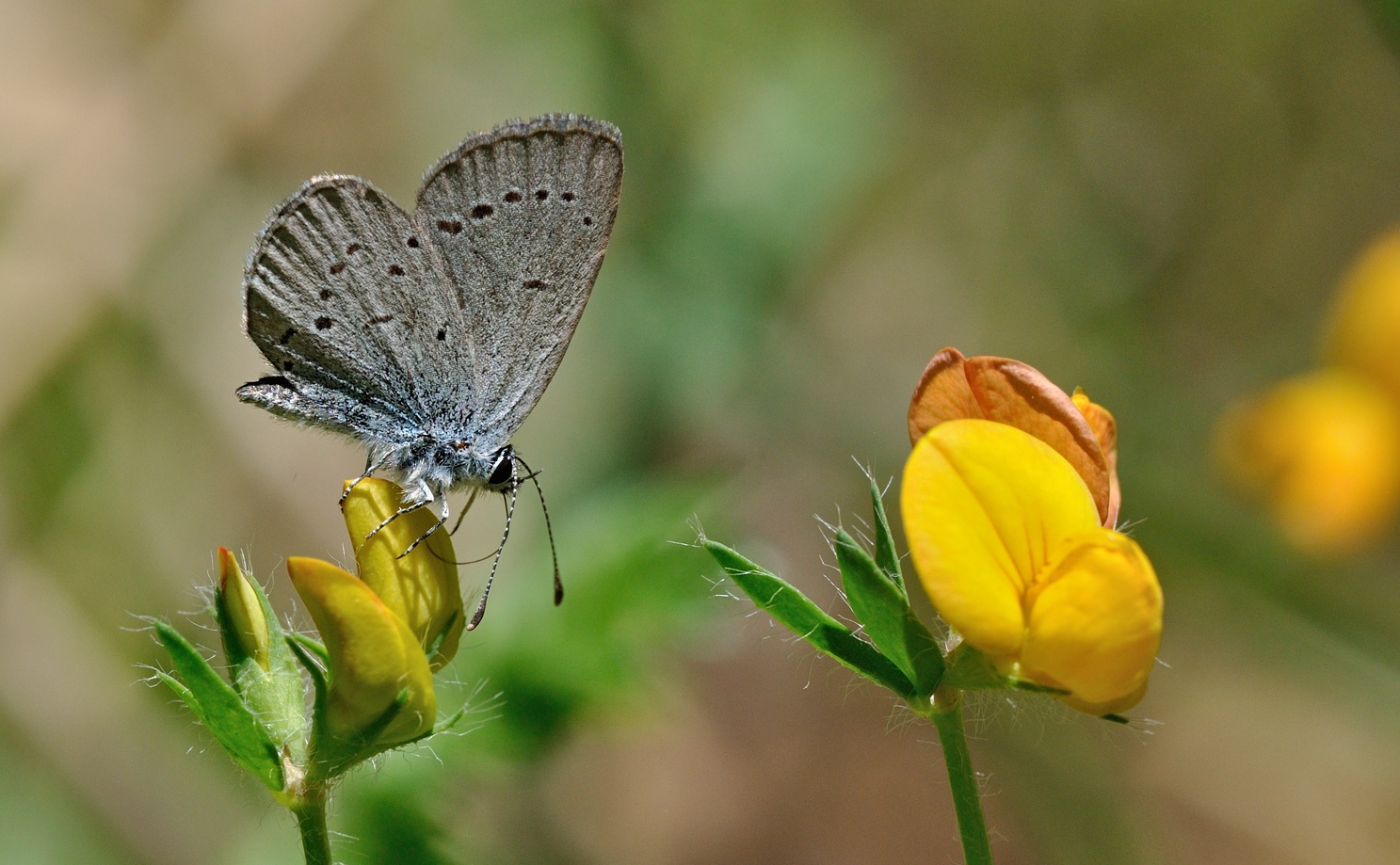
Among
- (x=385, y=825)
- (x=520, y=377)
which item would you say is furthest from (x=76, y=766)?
(x=520, y=377)

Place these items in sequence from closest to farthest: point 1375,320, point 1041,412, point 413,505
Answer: point 1041,412
point 413,505
point 1375,320

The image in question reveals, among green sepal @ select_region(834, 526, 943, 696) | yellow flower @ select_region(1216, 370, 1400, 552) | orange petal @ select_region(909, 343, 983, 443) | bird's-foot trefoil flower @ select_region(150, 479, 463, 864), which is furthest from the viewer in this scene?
yellow flower @ select_region(1216, 370, 1400, 552)

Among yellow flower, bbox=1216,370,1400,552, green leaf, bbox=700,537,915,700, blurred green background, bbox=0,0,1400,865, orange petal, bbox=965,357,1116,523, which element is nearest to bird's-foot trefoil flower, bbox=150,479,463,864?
green leaf, bbox=700,537,915,700

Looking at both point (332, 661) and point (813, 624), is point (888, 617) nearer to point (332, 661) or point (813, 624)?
point (813, 624)

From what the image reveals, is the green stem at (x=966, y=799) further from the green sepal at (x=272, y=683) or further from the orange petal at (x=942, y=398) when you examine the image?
the green sepal at (x=272, y=683)

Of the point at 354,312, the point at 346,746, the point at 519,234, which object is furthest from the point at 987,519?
the point at 354,312

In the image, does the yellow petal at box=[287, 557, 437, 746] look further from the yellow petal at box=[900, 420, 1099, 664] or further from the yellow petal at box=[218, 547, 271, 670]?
the yellow petal at box=[900, 420, 1099, 664]
